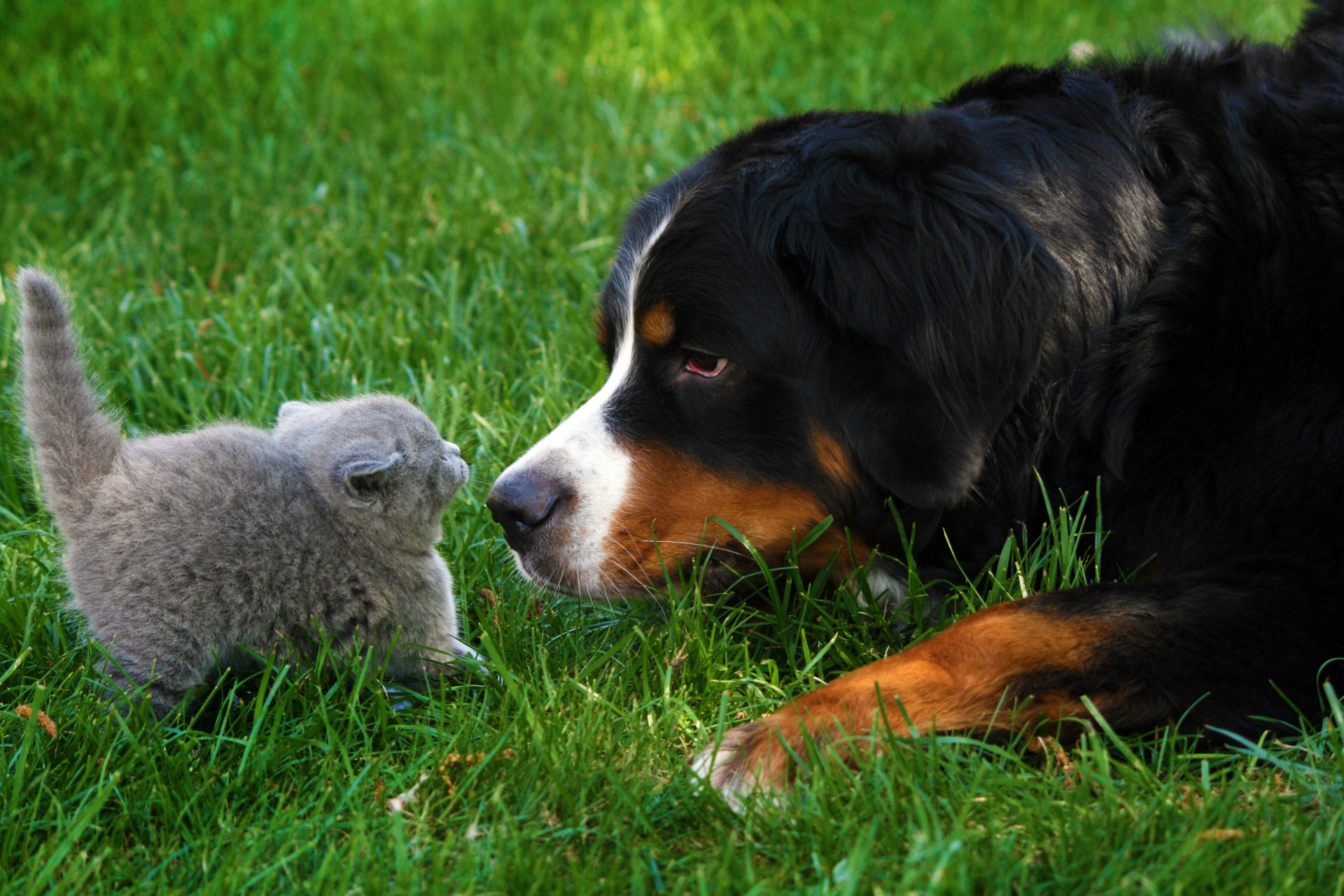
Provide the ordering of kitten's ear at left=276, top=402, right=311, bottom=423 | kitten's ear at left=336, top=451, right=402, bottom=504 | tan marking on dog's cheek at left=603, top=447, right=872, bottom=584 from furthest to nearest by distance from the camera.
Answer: kitten's ear at left=276, top=402, right=311, bottom=423 < tan marking on dog's cheek at left=603, top=447, right=872, bottom=584 < kitten's ear at left=336, top=451, right=402, bottom=504

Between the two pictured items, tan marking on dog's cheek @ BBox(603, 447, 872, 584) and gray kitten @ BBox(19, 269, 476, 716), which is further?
tan marking on dog's cheek @ BBox(603, 447, 872, 584)

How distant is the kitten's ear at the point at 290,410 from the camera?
2.83 meters

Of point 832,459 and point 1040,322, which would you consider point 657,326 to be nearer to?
point 832,459

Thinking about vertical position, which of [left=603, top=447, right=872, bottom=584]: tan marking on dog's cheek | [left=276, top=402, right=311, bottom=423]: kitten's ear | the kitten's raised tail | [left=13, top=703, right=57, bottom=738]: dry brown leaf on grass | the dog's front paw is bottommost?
[left=13, top=703, right=57, bottom=738]: dry brown leaf on grass

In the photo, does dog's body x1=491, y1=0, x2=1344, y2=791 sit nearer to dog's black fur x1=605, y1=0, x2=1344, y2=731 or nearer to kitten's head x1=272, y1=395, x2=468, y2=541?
dog's black fur x1=605, y1=0, x2=1344, y2=731

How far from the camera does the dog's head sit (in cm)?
248

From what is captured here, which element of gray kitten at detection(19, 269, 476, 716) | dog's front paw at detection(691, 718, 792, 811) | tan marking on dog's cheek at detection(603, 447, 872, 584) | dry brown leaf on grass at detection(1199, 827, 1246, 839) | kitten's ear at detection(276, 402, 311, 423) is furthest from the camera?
kitten's ear at detection(276, 402, 311, 423)

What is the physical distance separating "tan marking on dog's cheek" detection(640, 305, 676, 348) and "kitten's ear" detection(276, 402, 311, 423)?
826 mm

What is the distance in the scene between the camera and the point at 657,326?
2.68 metres

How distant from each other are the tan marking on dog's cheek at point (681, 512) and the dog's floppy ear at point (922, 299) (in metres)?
0.22

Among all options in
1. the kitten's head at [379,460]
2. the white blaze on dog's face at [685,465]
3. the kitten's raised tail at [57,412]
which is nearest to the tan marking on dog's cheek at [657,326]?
the white blaze on dog's face at [685,465]

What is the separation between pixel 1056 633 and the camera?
2186 millimetres

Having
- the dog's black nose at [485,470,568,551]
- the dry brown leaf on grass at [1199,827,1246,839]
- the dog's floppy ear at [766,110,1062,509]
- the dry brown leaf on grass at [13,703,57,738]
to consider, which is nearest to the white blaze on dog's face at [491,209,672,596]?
the dog's black nose at [485,470,568,551]

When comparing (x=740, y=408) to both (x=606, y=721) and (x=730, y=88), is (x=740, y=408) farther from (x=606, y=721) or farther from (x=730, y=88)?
(x=730, y=88)
